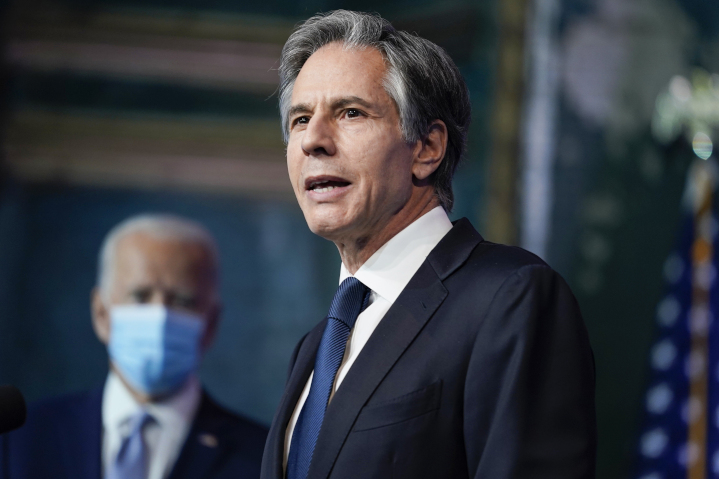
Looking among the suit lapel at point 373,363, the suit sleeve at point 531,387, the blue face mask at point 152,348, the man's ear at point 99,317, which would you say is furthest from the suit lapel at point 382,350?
the man's ear at point 99,317

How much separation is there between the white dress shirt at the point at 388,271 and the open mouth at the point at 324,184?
0.44 ft

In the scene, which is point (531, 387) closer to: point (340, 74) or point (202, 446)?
point (340, 74)

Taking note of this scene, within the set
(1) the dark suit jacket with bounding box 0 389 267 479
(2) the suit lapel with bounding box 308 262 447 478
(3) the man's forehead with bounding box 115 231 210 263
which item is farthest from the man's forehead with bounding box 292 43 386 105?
(3) the man's forehead with bounding box 115 231 210 263

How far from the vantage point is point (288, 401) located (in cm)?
133

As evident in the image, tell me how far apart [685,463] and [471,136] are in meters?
2.15

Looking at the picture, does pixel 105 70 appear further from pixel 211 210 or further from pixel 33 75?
pixel 211 210

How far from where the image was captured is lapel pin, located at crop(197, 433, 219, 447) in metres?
3.37

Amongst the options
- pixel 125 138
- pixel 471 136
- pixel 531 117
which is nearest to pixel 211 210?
pixel 125 138

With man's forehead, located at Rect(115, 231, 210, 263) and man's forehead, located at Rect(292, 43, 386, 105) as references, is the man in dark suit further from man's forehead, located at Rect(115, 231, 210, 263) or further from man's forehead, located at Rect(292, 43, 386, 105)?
man's forehead, located at Rect(115, 231, 210, 263)

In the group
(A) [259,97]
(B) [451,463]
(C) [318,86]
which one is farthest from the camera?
(A) [259,97]

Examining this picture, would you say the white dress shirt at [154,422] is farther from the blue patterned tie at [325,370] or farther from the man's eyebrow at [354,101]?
the man's eyebrow at [354,101]

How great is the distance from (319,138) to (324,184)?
85 mm

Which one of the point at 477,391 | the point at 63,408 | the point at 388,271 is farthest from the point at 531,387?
the point at 63,408

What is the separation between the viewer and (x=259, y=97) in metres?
4.42
